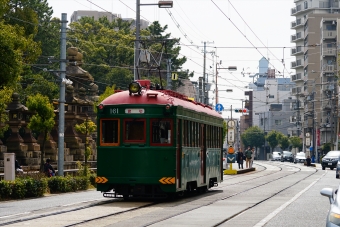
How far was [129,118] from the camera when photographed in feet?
82.0

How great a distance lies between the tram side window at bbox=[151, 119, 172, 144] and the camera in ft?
82.1

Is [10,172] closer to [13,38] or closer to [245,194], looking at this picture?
[13,38]

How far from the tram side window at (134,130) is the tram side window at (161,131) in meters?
0.27

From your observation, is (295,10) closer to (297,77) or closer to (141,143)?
(297,77)

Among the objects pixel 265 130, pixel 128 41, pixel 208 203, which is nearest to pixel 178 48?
pixel 128 41

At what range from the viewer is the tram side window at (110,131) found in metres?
25.1

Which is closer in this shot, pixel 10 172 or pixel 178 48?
pixel 10 172

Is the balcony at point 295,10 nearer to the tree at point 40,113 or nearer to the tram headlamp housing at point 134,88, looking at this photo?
the tree at point 40,113

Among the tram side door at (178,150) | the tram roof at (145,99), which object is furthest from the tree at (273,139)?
the tram roof at (145,99)

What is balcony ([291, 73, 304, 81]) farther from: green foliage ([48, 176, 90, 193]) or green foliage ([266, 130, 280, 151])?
green foliage ([48, 176, 90, 193])

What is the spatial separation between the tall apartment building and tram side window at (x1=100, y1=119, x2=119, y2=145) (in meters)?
89.4

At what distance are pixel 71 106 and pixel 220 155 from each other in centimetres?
2191

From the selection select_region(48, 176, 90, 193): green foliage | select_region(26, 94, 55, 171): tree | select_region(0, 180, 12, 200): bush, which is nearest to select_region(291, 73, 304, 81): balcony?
select_region(26, 94, 55, 171): tree

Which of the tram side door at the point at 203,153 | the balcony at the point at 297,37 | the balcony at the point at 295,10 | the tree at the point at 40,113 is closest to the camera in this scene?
the tram side door at the point at 203,153
